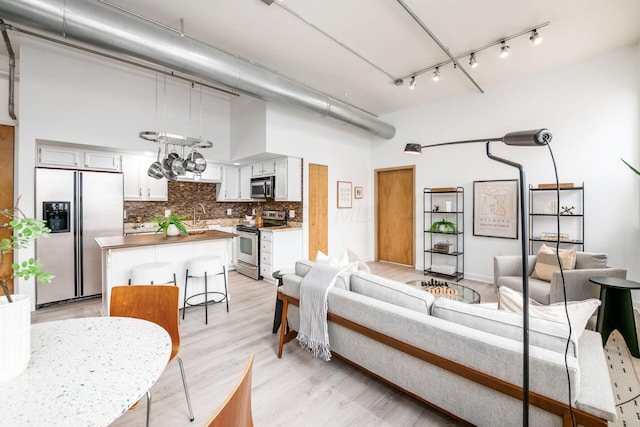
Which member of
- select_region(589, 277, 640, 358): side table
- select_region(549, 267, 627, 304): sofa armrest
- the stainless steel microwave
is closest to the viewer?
select_region(589, 277, 640, 358): side table

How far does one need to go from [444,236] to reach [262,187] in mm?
3697

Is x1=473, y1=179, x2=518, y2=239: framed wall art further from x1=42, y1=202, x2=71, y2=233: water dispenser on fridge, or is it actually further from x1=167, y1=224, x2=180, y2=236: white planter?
x1=42, y1=202, x2=71, y2=233: water dispenser on fridge

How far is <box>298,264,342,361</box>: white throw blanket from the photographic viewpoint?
223cm

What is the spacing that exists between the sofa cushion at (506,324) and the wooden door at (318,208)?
366 centimetres

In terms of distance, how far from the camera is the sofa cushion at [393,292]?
6.09ft

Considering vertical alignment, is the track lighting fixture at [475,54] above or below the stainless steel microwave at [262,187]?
above

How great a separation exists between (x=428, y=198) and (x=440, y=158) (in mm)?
807

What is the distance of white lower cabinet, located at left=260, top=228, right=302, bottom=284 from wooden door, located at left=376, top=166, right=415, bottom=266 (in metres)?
2.29

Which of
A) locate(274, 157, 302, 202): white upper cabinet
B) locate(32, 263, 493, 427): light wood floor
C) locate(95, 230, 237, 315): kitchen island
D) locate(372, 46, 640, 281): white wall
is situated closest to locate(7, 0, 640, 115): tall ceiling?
locate(372, 46, 640, 281): white wall

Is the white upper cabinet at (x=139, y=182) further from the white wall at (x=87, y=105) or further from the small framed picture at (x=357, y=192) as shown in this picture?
the small framed picture at (x=357, y=192)

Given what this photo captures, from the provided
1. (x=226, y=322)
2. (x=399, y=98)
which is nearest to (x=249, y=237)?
(x=226, y=322)

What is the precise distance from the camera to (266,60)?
385cm

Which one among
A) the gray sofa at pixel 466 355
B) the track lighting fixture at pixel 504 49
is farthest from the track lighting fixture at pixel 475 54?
the gray sofa at pixel 466 355

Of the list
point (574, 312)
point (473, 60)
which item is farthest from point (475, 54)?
point (574, 312)
